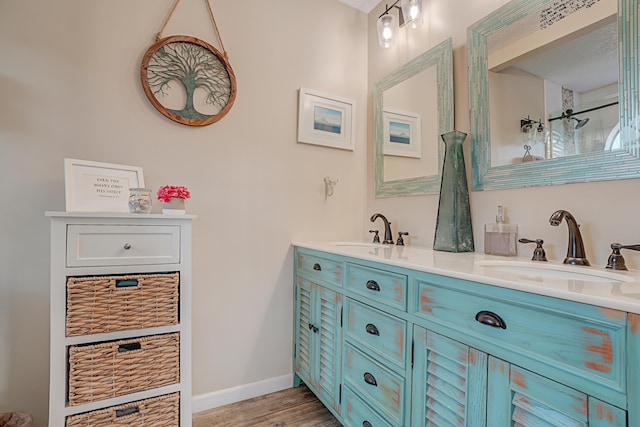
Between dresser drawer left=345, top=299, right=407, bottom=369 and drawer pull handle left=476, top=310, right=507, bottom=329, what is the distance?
0.31 metres

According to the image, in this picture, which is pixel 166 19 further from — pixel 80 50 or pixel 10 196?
pixel 10 196

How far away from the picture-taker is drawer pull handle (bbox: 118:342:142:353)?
121 centimetres

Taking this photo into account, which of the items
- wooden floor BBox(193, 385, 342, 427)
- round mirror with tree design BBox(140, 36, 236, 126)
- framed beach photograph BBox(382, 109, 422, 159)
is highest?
round mirror with tree design BBox(140, 36, 236, 126)

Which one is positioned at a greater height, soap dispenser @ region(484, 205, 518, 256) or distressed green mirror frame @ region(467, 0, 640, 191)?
distressed green mirror frame @ region(467, 0, 640, 191)

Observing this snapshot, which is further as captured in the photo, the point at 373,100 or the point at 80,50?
the point at 373,100

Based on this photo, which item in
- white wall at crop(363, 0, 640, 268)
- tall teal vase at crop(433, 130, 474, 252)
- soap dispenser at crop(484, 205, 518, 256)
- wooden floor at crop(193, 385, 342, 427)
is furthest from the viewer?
wooden floor at crop(193, 385, 342, 427)

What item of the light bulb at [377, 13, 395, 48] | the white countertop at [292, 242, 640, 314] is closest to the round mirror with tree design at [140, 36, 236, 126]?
the light bulb at [377, 13, 395, 48]

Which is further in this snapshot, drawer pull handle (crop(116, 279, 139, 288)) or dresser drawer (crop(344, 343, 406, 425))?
drawer pull handle (crop(116, 279, 139, 288))

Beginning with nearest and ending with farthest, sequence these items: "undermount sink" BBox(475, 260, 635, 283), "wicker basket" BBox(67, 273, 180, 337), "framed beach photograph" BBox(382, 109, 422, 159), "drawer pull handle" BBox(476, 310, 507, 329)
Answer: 1. "drawer pull handle" BBox(476, 310, 507, 329)
2. "undermount sink" BBox(475, 260, 635, 283)
3. "wicker basket" BBox(67, 273, 180, 337)
4. "framed beach photograph" BBox(382, 109, 422, 159)

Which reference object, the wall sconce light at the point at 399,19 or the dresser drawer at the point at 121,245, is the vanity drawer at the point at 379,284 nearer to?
the dresser drawer at the point at 121,245

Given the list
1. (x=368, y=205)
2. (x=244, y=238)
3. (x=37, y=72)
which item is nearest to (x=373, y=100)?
(x=368, y=205)

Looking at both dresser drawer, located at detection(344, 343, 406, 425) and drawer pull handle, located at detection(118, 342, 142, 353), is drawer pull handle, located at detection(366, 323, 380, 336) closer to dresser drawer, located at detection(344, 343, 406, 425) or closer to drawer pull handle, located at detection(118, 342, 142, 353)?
dresser drawer, located at detection(344, 343, 406, 425)

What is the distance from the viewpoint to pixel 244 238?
187 cm

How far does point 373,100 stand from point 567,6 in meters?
1.22
